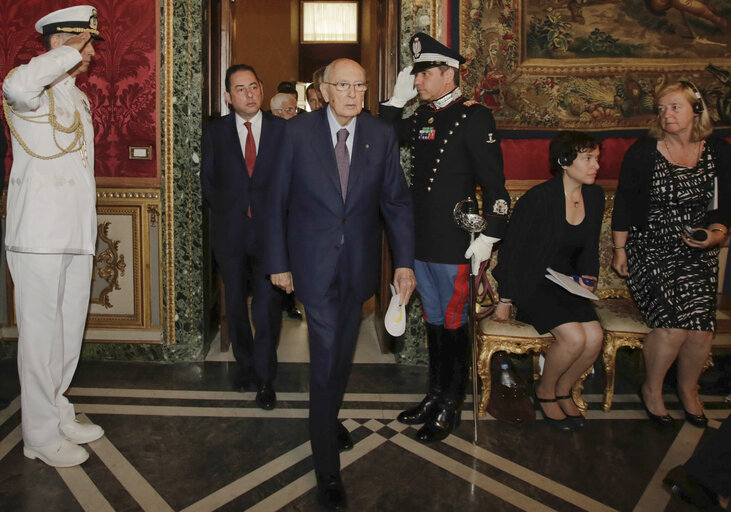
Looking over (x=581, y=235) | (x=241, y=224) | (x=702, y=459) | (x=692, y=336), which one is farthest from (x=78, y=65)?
(x=692, y=336)

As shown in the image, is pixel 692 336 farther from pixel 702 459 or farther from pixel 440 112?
pixel 440 112

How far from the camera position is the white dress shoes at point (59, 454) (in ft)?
9.73

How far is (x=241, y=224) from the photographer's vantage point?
12.3 feet

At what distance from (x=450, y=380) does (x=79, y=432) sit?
6.23 feet

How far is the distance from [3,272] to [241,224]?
1.96 meters

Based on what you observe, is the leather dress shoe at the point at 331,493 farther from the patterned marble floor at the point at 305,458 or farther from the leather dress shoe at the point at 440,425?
the leather dress shoe at the point at 440,425

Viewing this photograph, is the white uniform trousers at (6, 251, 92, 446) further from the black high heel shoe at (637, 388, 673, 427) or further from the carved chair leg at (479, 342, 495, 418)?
the black high heel shoe at (637, 388, 673, 427)

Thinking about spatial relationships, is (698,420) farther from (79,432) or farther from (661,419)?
(79,432)

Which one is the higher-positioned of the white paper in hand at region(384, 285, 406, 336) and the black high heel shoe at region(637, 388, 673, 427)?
the white paper in hand at region(384, 285, 406, 336)

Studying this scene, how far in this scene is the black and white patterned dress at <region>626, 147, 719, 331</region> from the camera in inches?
139

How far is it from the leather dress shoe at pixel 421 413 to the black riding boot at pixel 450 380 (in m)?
0.07

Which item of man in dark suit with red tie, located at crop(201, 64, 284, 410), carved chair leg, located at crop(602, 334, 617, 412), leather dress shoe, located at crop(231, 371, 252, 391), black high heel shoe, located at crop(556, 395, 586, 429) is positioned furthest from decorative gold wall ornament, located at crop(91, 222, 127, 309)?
carved chair leg, located at crop(602, 334, 617, 412)

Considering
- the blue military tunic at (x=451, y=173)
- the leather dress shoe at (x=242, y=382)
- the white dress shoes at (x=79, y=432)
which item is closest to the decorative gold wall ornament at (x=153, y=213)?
the leather dress shoe at (x=242, y=382)

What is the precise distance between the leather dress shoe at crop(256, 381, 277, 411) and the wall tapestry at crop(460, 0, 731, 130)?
231 cm
